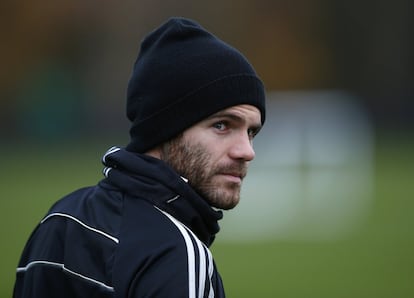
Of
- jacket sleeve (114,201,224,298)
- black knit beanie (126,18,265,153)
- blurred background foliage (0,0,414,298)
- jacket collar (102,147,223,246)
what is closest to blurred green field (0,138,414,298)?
blurred background foliage (0,0,414,298)

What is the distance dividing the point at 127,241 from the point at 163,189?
22 centimetres

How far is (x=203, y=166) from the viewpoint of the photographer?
2752mm

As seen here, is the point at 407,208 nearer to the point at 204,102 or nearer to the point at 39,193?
the point at 39,193

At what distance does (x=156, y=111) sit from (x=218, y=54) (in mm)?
258

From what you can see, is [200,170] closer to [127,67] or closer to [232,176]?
[232,176]

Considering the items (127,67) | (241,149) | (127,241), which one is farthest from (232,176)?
(127,67)

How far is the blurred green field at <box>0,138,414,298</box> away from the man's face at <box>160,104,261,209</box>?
4.79m

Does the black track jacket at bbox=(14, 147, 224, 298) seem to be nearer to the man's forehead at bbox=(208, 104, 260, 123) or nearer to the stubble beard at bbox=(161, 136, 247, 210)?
the stubble beard at bbox=(161, 136, 247, 210)

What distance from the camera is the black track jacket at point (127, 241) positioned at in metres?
2.34

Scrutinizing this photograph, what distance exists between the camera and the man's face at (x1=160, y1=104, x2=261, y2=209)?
2752 mm

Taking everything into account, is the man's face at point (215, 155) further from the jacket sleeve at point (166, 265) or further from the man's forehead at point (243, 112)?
the jacket sleeve at point (166, 265)

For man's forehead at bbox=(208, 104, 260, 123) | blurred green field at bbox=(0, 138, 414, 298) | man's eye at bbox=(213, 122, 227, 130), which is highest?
man's forehead at bbox=(208, 104, 260, 123)

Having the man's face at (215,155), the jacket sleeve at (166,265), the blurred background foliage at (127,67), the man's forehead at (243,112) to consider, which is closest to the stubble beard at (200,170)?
the man's face at (215,155)

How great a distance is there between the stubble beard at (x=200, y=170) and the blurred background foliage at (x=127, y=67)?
34.0 feet
